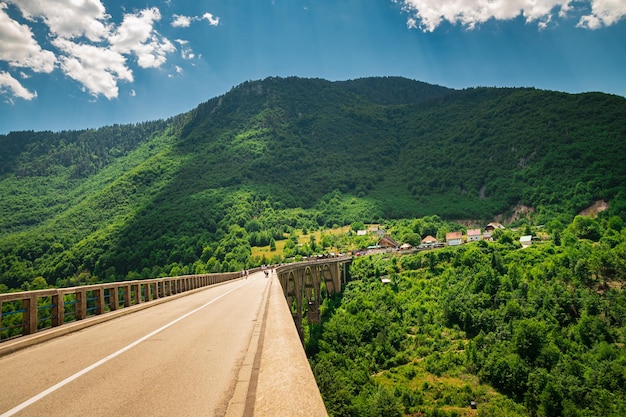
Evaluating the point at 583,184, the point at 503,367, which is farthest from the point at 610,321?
the point at 583,184

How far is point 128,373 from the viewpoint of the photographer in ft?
22.3

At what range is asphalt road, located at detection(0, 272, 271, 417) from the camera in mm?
5188

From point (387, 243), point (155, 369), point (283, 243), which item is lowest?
point (387, 243)

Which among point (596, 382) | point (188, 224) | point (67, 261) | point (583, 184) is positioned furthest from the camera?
point (188, 224)

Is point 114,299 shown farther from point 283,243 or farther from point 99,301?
point 283,243

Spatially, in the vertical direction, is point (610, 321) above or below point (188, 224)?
below

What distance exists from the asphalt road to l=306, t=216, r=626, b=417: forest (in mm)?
24058

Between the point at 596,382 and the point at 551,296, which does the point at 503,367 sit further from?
the point at 551,296

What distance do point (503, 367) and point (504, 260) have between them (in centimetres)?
3367

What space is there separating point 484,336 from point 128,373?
58277 millimetres

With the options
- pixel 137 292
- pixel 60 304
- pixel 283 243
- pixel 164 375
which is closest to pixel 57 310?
pixel 60 304

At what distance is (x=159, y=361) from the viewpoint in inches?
303

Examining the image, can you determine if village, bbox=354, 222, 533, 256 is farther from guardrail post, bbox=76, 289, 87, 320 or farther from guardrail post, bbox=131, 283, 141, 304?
guardrail post, bbox=76, 289, 87, 320

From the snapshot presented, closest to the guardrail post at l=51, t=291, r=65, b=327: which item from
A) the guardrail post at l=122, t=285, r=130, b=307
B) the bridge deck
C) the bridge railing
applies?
the bridge railing
